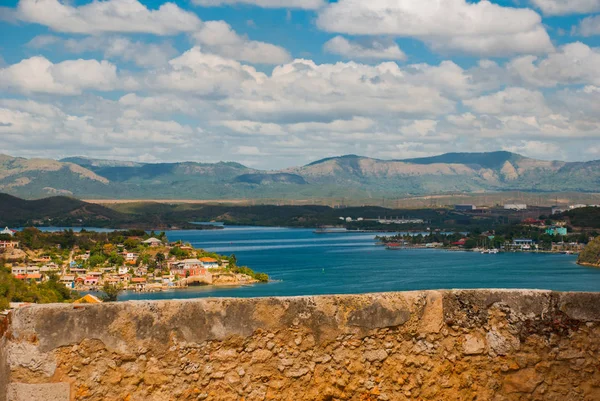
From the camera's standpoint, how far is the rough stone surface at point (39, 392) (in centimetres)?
463

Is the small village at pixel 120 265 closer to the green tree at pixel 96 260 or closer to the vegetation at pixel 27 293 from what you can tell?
the green tree at pixel 96 260

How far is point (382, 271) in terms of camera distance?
9981cm

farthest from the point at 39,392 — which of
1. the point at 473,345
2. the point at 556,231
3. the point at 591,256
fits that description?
the point at 556,231

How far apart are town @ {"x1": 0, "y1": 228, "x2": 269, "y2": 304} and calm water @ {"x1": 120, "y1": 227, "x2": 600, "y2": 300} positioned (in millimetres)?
4843

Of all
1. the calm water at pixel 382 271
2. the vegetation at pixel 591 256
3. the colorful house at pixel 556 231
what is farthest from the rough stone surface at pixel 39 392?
the colorful house at pixel 556 231

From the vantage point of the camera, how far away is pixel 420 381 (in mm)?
5219

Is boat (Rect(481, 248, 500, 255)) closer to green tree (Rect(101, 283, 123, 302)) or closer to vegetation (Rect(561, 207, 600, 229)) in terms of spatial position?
vegetation (Rect(561, 207, 600, 229))

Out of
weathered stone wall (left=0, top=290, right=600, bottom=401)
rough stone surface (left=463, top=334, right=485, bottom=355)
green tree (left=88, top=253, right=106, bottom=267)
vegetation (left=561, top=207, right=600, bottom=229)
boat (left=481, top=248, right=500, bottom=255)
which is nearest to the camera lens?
weathered stone wall (left=0, top=290, right=600, bottom=401)

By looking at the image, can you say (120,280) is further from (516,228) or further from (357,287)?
(516,228)

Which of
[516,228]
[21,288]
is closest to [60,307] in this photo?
[21,288]

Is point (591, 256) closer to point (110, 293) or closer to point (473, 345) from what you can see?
point (110, 293)

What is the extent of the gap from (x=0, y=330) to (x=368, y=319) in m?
2.12

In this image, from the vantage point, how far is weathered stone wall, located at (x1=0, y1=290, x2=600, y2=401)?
4766mm

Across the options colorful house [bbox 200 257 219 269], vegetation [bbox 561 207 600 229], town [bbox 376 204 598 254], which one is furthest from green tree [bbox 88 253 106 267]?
vegetation [bbox 561 207 600 229]
